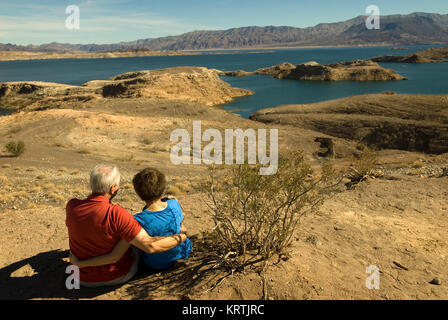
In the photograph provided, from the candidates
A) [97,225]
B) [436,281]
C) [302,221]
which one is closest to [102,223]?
[97,225]

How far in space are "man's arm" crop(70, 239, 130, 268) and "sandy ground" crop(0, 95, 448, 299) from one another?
482 mm

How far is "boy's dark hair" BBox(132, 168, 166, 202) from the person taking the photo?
3.79 meters

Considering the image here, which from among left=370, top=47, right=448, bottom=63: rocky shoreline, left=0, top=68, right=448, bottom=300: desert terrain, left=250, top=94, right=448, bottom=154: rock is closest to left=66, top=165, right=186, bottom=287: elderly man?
left=0, top=68, right=448, bottom=300: desert terrain

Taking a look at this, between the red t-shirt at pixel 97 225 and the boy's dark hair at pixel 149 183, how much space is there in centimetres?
37

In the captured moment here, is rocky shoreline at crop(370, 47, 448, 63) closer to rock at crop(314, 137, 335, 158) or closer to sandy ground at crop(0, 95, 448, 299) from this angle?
rock at crop(314, 137, 335, 158)

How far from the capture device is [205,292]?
4113 mm

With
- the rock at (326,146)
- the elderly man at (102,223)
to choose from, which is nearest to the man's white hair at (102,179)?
the elderly man at (102,223)

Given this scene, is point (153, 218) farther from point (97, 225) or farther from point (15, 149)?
point (15, 149)

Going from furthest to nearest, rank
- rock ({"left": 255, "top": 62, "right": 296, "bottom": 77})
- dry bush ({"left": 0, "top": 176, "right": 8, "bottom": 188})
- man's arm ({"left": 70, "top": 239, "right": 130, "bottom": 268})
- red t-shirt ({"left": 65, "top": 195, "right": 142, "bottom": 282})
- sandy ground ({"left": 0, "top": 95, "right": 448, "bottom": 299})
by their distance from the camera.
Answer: rock ({"left": 255, "top": 62, "right": 296, "bottom": 77}) < dry bush ({"left": 0, "top": 176, "right": 8, "bottom": 188}) < sandy ground ({"left": 0, "top": 95, "right": 448, "bottom": 299}) < man's arm ({"left": 70, "top": 239, "right": 130, "bottom": 268}) < red t-shirt ({"left": 65, "top": 195, "right": 142, "bottom": 282})

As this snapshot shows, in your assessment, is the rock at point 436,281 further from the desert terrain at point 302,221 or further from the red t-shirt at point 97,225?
the red t-shirt at point 97,225

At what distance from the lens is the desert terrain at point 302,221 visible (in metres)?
4.37

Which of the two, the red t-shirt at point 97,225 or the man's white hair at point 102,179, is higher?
the man's white hair at point 102,179

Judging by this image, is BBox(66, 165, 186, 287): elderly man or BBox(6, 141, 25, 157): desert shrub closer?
BBox(66, 165, 186, 287): elderly man

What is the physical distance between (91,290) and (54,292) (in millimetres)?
541
